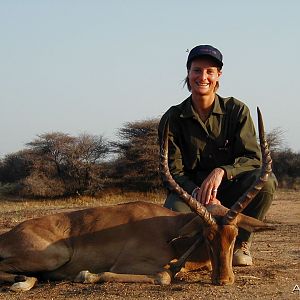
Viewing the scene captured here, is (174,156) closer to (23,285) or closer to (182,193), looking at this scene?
(182,193)

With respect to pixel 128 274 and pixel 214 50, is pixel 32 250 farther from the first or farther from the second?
pixel 214 50

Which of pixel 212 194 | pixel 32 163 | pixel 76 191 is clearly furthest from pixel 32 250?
pixel 32 163

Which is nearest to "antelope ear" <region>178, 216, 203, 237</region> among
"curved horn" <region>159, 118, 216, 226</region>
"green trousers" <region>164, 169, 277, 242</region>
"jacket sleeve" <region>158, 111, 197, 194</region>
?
"curved horn" <region>159, 118, 216, 226</region>

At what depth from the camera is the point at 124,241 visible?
270 inches

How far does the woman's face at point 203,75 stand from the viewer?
7781mm

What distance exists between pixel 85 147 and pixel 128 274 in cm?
2762

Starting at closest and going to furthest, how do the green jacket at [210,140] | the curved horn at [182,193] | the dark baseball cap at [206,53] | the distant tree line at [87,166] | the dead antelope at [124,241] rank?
the curved horn at [182,193], the dead antelope at [124,241], the dark baseball cap at [206,53], the green jacket at [210,140], the distant tree line at [87,166]

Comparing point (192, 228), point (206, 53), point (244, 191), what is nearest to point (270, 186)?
point (244, 191)

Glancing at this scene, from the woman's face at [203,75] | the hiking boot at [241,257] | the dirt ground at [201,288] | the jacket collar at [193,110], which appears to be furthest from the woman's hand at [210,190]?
the woman's face at [203,75]

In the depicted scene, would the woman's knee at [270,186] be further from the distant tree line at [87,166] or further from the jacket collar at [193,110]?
the distant tree line at [87,166]

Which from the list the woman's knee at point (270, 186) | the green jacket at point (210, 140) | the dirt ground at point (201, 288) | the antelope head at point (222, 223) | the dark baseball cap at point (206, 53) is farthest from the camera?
the green jacket at point (210, 140)

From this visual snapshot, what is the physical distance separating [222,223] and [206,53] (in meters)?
2.57

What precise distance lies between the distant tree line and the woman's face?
77.6 feet

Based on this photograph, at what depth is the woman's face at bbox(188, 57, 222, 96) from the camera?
7781mm
